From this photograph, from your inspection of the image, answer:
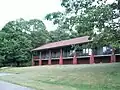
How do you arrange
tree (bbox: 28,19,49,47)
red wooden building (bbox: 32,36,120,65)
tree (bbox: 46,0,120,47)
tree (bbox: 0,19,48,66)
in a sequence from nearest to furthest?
tree (bbox: 46,0,120,47) < red wooden building (bbox: 32,36,120,65) < tree (bbox: 0,19,48,66) < tree (bbox: 28,19,49,47)

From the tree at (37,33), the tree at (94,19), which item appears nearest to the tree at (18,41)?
the tree at (37,33)

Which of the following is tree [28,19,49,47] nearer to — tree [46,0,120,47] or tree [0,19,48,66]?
tree [0,19,48,66]

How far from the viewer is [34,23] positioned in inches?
2781

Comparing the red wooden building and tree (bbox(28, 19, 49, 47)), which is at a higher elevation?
tree (bbox(28, 19, 49, 47))

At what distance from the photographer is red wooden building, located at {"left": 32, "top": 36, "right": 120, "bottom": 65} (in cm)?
3991

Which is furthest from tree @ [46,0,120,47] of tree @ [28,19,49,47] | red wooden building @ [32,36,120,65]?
tree @ [28,19,49,47]

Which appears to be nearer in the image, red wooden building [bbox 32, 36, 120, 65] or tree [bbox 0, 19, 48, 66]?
red wooden building [bbox 32, 36, 120, 65]

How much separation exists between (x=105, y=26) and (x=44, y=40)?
4554cm

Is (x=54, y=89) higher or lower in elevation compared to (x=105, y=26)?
lower

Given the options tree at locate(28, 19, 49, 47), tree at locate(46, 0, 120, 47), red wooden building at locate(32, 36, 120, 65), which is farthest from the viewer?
tree at locate(28, 19, 49, 47)

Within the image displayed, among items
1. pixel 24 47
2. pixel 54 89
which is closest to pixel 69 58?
pixel 24 47

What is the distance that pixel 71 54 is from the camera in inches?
1880

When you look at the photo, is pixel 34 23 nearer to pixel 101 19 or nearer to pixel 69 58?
pixel 69 58

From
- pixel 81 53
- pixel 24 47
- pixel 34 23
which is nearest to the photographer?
pixel 81 53
